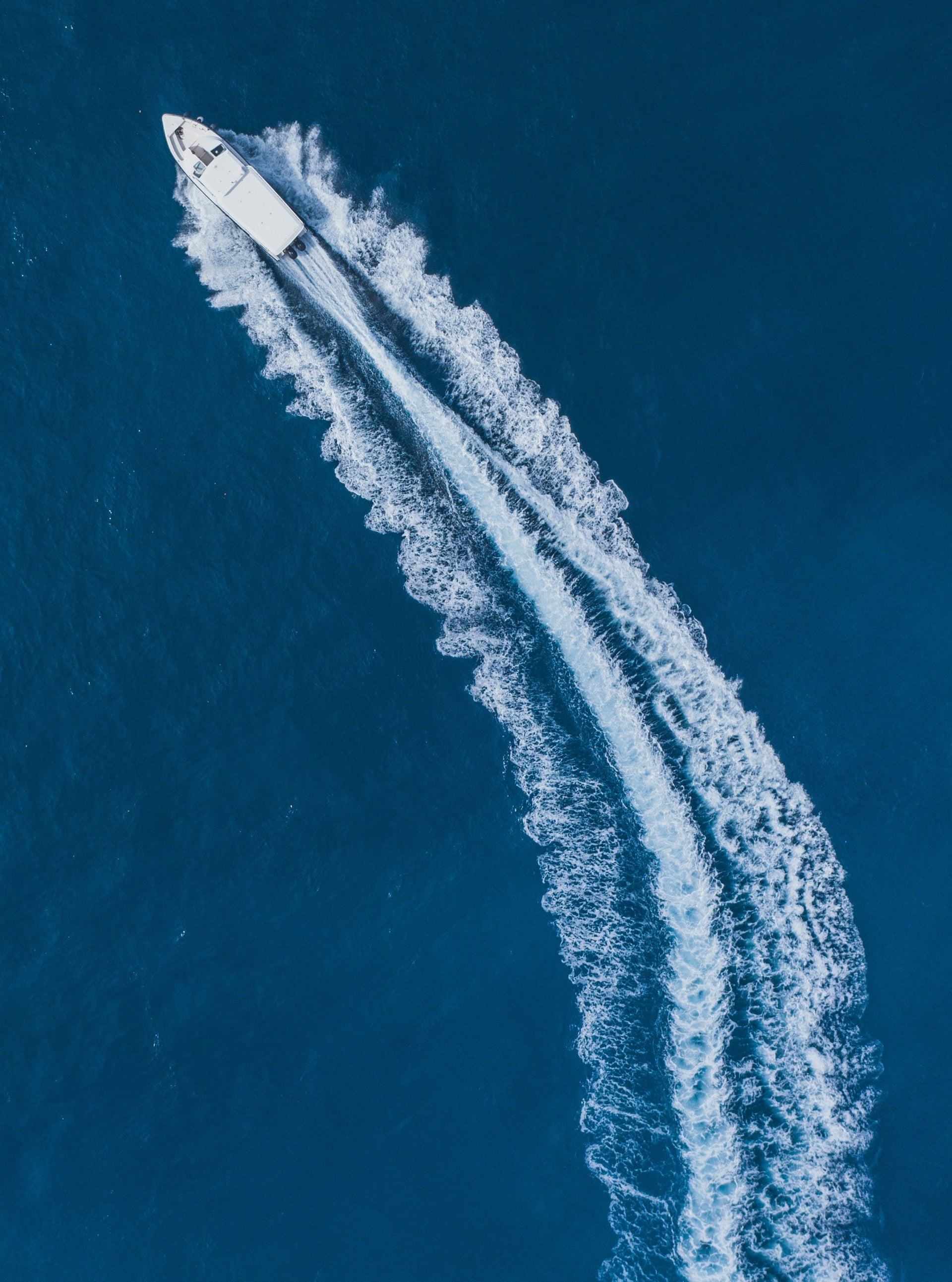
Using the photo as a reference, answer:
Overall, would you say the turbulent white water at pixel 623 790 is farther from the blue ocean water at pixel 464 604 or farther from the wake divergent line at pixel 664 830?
the blue ocean water at pixel 464 604

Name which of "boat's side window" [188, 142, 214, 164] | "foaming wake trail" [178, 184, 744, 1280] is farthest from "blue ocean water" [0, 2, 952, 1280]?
"boat's side window" [188, 142, 214, 164]

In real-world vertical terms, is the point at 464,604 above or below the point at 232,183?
below

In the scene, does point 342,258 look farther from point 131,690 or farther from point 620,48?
point 131,690

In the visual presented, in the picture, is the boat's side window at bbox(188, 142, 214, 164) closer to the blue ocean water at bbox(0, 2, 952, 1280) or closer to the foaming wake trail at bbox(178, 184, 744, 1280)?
the foaming wake trail at bbox(178, 184, 744, 1280)

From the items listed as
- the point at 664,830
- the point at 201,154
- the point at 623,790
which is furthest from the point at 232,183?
the point at 664,830

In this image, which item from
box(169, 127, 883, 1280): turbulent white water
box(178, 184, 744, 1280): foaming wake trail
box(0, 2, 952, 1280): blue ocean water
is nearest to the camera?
box(169, 127, 883, 1280): turbulent white water

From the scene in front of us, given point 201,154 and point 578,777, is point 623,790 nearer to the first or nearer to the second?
point 578,777
